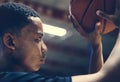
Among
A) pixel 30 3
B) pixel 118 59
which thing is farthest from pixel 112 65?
pixel 30 3

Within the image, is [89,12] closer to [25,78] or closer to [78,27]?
[78,27]

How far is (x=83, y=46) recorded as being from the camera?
668 cm

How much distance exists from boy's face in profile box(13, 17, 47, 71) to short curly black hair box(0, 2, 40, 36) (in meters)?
0.03

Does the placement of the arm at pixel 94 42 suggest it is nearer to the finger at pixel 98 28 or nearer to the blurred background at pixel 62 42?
the finger at pixel 98 28

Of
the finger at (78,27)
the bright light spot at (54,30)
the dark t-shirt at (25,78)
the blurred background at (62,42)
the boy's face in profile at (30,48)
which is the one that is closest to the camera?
the dark t-shirt at (25,78)

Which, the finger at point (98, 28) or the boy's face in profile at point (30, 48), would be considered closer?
the boy's face in profile at point (30, 48)

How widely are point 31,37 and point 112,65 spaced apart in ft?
1.36

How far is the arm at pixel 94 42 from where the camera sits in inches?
61.2

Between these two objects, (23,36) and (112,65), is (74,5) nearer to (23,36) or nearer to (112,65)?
(23,36)

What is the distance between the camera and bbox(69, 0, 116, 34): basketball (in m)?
1.55

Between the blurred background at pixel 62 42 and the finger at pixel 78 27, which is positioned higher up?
the finger at pixel 78 27

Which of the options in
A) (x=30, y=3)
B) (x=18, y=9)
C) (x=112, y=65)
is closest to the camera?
(x=112, y=65)

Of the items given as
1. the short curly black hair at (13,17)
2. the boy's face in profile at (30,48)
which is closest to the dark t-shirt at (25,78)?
the boy's face in profile at (30,48)

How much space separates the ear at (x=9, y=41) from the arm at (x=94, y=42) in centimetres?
30
